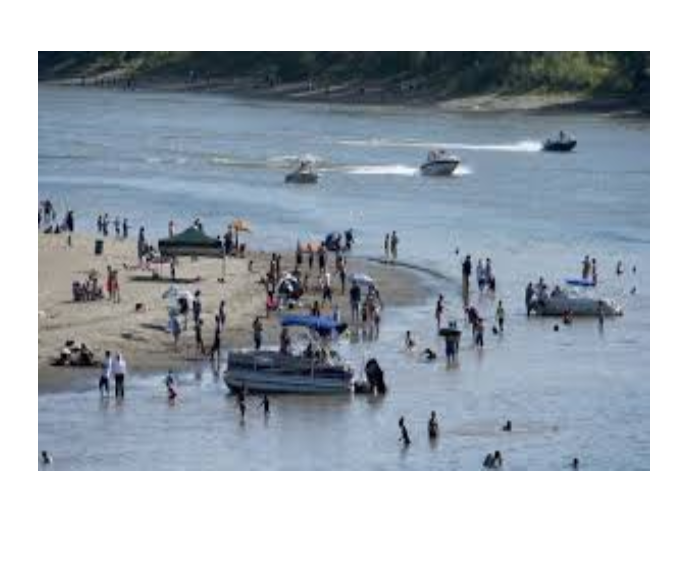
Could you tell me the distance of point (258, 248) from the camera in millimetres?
59844

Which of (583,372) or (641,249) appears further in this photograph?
(641,249)

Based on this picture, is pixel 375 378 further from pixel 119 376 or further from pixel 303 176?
pixel 303 176

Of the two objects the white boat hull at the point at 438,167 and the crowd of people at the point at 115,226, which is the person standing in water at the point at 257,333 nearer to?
the crowd of people at the point at 115,226

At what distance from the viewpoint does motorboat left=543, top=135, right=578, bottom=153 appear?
95250 millimetres

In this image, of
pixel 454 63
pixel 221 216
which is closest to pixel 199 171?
pixel 221 216

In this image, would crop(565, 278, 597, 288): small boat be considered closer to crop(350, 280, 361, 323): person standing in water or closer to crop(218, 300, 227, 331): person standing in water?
crop(350, 280, 361, 323): person standing in water

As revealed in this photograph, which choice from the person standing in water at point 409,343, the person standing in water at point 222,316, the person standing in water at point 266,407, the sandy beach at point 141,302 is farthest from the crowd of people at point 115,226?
the person standing in water at point 266,407

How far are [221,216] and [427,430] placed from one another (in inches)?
1276

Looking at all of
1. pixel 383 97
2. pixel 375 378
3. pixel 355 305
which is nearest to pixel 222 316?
pixel 355 305

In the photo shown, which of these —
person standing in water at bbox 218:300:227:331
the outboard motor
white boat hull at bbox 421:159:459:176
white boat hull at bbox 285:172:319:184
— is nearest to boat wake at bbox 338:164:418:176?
white boat hull at bbox 421:159:459:176

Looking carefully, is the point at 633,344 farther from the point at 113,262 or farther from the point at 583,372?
the point at 113,262

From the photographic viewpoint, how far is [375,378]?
39969mm

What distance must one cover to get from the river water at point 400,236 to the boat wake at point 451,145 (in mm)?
190

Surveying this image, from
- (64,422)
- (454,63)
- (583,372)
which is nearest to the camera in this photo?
(64,422)
